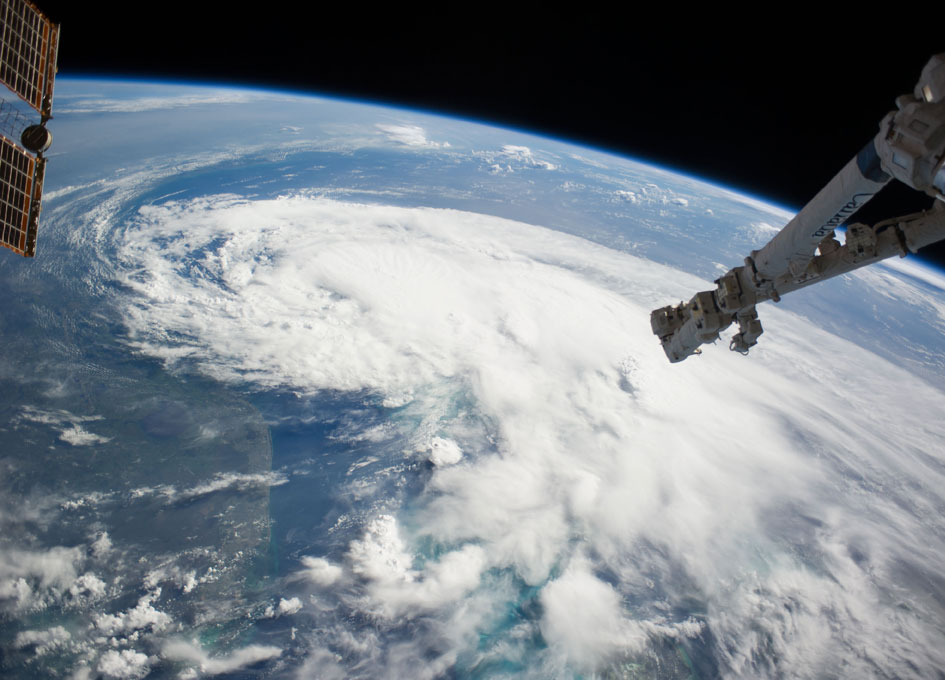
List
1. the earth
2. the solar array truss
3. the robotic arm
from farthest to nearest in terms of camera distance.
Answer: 1. the earth
2. the solar array truss
3. the robotic arm

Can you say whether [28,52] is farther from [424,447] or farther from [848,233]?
[424,447]

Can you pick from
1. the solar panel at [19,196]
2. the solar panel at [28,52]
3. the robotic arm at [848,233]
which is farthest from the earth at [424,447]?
the solar panel at [28,52]

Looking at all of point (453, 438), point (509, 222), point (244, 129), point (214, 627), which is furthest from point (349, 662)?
point (244, 129)

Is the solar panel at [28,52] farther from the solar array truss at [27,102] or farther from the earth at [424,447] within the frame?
the earth at [424,447]

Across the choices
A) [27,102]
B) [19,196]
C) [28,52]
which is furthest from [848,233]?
[28,52]

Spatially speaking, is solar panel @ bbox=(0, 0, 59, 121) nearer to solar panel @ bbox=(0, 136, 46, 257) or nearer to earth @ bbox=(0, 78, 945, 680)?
solar panel @ bbox=(0, 136, 46, 257)

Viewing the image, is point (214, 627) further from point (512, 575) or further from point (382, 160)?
point (382, 160)

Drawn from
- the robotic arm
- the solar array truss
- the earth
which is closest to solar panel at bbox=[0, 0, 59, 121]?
the solar array truss
